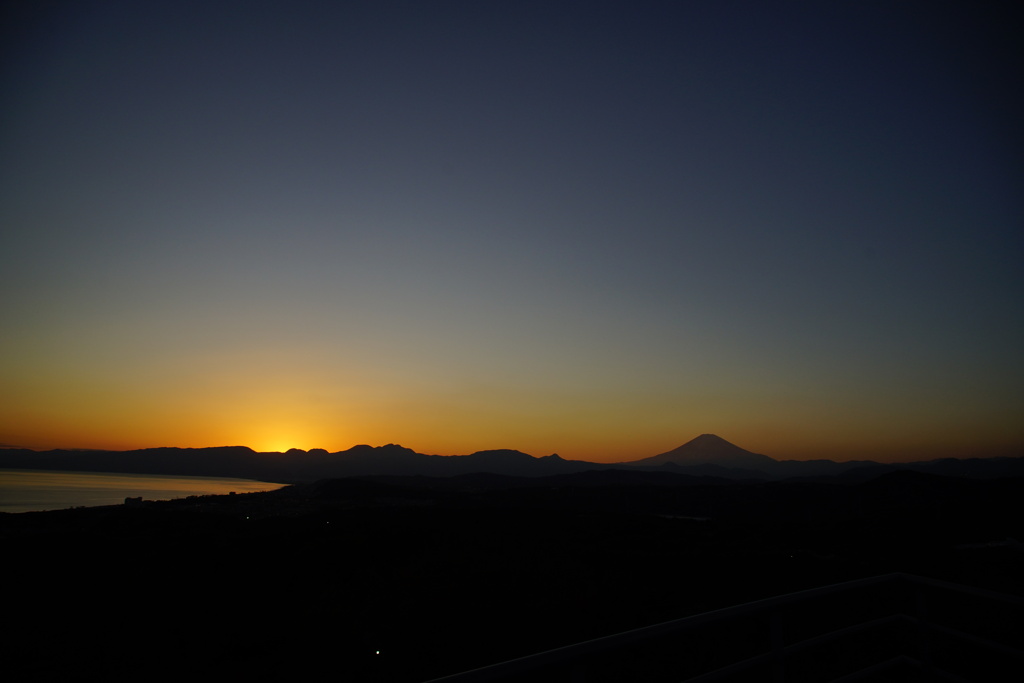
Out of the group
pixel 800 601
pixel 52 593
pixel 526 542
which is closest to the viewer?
pixel 800 601

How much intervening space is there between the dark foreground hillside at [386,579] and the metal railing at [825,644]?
6.83ft

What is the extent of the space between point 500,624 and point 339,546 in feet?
46.1

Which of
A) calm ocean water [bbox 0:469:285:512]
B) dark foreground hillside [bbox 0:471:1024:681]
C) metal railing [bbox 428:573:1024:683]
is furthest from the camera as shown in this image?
calm ocean water [bbox 0:469:285:512]

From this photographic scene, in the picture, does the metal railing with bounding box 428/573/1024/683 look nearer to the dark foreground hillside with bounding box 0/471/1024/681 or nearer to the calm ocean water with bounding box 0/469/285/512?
the dark foreground hillside with bounding box 0/471/1024/681

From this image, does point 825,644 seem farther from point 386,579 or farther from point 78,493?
point 78,493

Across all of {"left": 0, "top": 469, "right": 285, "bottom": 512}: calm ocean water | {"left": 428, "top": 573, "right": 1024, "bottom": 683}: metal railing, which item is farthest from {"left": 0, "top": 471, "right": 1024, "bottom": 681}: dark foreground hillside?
{"left": 0, "top": 469, "right": 285, "bottom": 512}: calm ocean water

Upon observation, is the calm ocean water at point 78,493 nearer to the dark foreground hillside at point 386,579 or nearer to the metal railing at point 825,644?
the dark foreground hillside at point 386,579

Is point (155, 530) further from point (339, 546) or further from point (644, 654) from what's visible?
point (644, 654)

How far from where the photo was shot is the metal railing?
7.50 feet

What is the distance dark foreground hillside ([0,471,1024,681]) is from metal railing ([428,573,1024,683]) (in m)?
2.08

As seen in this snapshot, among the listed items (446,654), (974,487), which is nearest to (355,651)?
(446,654)

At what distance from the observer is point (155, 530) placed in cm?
3578

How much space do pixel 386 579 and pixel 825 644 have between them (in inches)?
649

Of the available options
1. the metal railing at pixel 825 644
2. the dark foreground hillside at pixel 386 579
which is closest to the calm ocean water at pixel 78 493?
the dark foreground hillside at pixel 386 579
